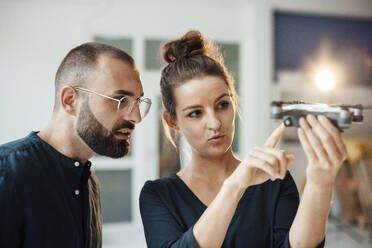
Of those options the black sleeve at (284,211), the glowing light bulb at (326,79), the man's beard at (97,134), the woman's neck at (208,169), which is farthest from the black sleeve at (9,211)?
the glowing light bulb at (326,79)

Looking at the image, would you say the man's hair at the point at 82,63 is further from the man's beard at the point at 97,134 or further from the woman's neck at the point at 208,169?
the woman's neck at the point at 208,169

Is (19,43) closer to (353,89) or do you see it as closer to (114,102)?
(114,102)

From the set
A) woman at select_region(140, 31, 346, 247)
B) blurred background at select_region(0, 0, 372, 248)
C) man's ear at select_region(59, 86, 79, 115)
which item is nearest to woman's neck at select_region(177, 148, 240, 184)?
woman at select_region(140, 31, 346, 247)

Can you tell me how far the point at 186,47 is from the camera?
1265 millimetres

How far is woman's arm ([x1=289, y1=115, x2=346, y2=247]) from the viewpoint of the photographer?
0.78 metres

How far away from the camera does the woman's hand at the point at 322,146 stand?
78 cm

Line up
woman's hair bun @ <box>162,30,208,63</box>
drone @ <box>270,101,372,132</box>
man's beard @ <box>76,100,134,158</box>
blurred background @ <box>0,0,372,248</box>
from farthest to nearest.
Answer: blurred background @ <box>0,0,372,248</box> → woman's hair bun @ <box>162,30,208,63</box> → man's beard @ <box>76,100,134,158</box> → drone @ <box>270,101,372,132</box>

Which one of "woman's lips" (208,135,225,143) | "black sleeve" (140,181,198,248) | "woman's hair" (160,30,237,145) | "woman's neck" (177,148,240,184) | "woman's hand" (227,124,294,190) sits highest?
"woman's hair" (160,30,237,145)

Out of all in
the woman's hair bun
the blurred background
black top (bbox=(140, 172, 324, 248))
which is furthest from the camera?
the blurred background

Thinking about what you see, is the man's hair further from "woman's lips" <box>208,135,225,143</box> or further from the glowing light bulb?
the glowing light bulb

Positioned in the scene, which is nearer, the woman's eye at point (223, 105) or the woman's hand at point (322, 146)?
the woman's hand at point (322, 146)

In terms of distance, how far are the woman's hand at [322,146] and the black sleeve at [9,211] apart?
0.80 meters

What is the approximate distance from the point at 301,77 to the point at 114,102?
4.01 metres

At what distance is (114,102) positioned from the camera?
1.18 metres
